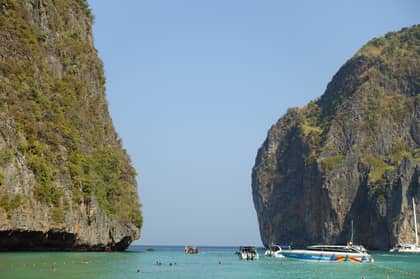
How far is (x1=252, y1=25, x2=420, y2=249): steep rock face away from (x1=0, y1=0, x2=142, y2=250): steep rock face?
2521 inches

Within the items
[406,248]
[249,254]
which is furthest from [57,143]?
[406,248]

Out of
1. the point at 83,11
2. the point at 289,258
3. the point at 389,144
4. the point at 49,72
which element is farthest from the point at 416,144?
the point at 49,72

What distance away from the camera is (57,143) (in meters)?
81.9

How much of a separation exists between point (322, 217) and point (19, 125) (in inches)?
4038

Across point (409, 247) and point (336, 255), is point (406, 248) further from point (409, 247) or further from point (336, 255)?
point (336, 255)

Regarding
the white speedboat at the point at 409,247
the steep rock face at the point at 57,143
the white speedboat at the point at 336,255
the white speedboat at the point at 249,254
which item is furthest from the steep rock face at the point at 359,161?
the steep rock face at the point at 57,143

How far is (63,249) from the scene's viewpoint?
277ft

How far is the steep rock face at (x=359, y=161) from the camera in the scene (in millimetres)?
147625

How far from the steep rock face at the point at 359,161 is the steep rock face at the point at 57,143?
64.0 meters

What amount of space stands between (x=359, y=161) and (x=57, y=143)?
97.4m

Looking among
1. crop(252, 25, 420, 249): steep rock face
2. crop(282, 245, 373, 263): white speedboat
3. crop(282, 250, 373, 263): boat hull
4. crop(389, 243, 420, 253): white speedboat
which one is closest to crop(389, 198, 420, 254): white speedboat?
crop(389, 243, 420, 253): white speedboat

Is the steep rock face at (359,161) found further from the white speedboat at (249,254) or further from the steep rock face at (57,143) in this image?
the steep rock face at (57,143)

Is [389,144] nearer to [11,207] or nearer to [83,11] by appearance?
[83,11]

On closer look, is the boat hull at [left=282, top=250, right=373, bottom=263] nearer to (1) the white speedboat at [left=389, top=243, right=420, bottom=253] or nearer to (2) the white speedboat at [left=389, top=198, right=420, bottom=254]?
(2) the white speedboat at [left=389, top=198, right=420, bottom=254]
